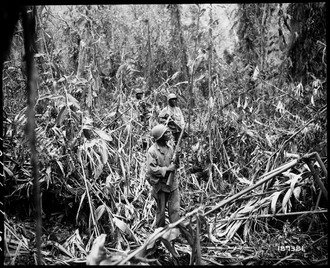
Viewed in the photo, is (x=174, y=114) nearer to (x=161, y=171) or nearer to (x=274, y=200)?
(x=161, y=171)

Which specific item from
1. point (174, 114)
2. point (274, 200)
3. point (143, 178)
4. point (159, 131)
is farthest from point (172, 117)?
point (274, 200)

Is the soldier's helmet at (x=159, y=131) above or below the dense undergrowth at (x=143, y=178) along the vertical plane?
above

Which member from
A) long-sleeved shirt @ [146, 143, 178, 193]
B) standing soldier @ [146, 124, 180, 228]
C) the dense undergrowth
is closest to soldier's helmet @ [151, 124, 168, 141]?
standing soldier @ [146, 124, 180, 228]

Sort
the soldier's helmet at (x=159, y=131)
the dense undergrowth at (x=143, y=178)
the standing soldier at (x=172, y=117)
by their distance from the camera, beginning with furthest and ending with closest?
the standing soldier at (x=172, y=117)
the dense undergrowth at (x=143, y=178)
the soldier's helmet at (x=159, y=131)

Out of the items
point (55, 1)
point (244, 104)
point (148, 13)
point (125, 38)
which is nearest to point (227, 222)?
point (244, 104)

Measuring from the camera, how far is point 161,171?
4.19 metres

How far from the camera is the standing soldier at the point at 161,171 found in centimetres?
424

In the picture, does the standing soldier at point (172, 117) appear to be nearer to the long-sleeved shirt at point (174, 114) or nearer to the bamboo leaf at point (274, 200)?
the long-sleeved shirt at point (174, 114)

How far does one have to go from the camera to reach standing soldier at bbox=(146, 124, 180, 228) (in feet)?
13.9

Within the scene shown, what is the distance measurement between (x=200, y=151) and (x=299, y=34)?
2710 millimetres

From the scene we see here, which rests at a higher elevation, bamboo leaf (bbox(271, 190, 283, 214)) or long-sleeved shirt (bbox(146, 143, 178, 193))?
long-sleeved shirt (bbox(146, 143, 178, 193))

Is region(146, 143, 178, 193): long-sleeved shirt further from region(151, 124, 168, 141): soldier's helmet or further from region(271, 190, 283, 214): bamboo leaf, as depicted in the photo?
region(271, 190, 283, 214): bamboo leaf

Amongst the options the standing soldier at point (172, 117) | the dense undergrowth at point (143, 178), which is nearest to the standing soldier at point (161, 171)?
the dense undergrowth at point (143, 178)

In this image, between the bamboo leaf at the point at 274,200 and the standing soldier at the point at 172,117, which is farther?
the standing soldier at the point at 172,117
